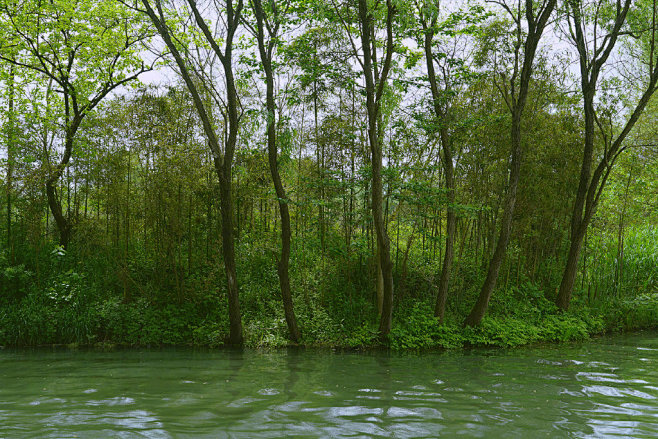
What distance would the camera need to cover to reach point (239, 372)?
7281mm

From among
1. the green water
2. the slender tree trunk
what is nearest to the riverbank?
the green water

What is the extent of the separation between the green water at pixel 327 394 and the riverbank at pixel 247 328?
732mm

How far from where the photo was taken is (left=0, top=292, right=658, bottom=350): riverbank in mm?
9875

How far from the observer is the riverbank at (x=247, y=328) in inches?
389

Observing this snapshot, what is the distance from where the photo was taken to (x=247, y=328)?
33.4ft

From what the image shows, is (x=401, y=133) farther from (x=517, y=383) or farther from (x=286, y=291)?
(x=517, y=383)

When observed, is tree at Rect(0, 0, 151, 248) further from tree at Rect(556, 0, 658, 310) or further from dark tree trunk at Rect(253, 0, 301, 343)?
tree at Rect(556, 0, 658, 310)

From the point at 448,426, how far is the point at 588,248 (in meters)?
10.1

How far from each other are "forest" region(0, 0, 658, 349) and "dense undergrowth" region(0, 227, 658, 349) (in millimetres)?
50

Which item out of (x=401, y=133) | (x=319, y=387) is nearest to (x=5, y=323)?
(x=319, y=387)

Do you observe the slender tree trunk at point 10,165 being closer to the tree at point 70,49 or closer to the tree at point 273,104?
the tree at point 70,49

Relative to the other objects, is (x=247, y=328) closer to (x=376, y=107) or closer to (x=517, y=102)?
(x=376, y=107)

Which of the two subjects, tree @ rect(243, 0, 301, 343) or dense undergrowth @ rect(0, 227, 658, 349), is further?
dense undergrowth @ rect(0, 227, 658, 349)

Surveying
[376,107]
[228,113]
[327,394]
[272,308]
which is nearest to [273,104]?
[228,113]
